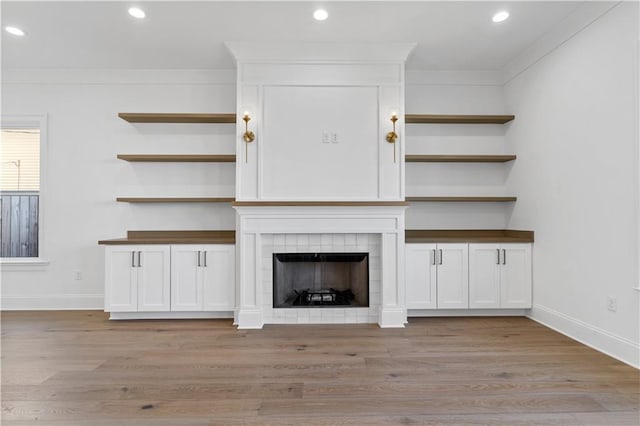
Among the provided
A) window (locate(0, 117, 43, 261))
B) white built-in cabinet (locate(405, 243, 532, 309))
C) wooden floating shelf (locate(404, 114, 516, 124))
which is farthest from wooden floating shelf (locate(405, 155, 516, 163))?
window (locate(0, 117, 43, 261))

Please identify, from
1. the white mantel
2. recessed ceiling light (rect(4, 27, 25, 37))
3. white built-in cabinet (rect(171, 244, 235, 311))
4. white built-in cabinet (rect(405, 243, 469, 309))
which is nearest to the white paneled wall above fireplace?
the white mantel

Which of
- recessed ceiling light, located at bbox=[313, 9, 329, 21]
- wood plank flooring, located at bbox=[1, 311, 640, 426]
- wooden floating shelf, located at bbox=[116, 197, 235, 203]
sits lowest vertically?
wood plank flooring, located at bbox=[1, 311, 640, 426]

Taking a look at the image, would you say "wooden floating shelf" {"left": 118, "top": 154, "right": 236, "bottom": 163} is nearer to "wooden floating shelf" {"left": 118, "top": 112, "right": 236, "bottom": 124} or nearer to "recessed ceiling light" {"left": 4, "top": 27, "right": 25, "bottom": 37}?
"wooden floating shelf" {"left": 118, "top": 112, "right": 236, "bottom": 124}

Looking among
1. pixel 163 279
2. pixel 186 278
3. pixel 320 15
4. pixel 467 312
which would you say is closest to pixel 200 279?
pixel 186 278

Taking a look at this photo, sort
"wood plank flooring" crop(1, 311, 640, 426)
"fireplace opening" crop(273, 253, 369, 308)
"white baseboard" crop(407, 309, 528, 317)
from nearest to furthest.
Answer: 1. "wood plank flooring" crop(1, 311, 640, 426)
2. "fireplace opening" crop(273, 253, 369, 308)
3. "white baseboard" crop(407, 309, 528, 317)

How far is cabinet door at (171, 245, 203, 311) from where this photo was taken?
373 cm

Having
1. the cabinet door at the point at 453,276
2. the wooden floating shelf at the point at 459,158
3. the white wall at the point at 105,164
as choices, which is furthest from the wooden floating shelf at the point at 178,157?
the cabinet door at the point at 453,276

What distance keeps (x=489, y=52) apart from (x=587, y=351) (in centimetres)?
300

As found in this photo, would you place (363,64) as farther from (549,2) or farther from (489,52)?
(549,2)

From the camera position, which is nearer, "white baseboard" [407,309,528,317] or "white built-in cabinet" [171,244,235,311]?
"white built-in cabinet" [171,244,235,311]

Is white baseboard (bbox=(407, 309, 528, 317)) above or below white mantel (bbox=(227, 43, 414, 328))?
below

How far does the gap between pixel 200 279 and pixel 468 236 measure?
303 centimetres

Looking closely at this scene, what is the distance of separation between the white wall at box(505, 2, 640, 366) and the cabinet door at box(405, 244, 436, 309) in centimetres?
107

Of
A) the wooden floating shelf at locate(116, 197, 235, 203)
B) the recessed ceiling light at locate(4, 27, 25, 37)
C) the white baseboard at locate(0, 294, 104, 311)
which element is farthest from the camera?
the white baseboard at locate(0, 294, 104, 311)
